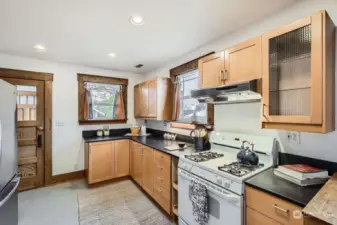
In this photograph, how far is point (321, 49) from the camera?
3.82 feet

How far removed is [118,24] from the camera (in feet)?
6.40

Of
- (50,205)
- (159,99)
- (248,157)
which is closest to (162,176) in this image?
(248,157)

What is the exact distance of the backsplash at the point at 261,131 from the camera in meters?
1.42

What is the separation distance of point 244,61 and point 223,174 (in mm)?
1134

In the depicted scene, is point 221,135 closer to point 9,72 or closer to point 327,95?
point 327,95

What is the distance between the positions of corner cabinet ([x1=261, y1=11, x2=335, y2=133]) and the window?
115cm

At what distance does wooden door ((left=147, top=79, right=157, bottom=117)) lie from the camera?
3230mm

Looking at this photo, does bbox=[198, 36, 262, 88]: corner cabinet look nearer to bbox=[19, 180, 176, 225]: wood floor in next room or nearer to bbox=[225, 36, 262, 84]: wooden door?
bbox=[225, 36, 262, 84]: wooden door

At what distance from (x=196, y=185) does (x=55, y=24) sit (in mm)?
2406

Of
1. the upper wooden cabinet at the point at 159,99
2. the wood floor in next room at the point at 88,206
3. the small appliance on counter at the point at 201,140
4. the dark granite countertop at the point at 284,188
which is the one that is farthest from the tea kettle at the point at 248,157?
the upper wooden cabinet at the point at 159,99

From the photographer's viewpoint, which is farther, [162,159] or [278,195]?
[162,159]

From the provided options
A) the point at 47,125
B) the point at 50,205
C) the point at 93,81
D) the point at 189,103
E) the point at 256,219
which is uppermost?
the point at 93,81

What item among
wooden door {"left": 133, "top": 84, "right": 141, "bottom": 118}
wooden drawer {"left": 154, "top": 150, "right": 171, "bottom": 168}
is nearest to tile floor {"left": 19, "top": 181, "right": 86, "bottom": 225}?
wooden drawer {"left": 154, "top": 150, "right": 171, "bottom": 168}

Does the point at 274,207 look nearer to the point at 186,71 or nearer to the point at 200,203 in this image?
the point at 200,203
